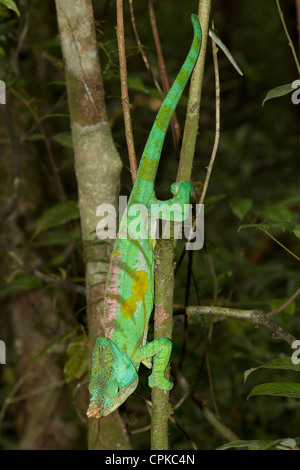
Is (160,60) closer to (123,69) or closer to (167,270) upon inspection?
(123,69)

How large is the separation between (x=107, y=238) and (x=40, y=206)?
1.32m

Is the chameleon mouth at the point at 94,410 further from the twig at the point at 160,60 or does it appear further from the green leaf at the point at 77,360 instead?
the twig at the point at 160,60

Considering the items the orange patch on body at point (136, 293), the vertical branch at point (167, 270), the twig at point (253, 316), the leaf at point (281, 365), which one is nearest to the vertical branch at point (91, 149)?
the orange patch on body at point (136, 293)

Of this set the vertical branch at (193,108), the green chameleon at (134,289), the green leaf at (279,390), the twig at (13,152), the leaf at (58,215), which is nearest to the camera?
the green leaf at (279,390)

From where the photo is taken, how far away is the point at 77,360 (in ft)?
5.81

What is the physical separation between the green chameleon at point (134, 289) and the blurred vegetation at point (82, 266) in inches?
10.5

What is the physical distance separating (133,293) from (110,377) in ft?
0.76

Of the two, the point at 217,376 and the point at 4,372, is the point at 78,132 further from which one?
the point at 4,372

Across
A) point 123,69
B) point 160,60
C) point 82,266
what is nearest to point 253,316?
point 123,69

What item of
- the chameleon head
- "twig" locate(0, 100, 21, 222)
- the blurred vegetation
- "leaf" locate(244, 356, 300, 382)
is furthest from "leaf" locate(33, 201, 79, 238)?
"leaf" locate(244, 356, 300, 382)

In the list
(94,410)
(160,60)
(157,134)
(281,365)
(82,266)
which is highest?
(160,60)

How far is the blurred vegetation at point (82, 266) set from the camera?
196 cm

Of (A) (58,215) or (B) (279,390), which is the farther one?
(A) (58,215)

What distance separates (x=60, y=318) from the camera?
2641mm
